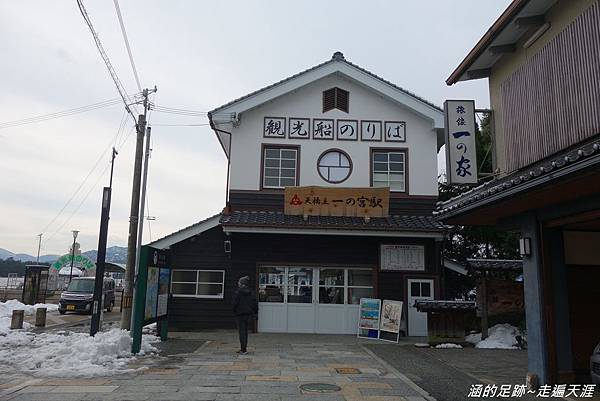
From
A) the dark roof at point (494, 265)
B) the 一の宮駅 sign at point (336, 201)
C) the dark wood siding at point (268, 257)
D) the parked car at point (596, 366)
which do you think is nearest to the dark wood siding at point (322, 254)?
the dark wood siding at point (268, 257)

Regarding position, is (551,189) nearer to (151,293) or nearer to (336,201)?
(151,293)

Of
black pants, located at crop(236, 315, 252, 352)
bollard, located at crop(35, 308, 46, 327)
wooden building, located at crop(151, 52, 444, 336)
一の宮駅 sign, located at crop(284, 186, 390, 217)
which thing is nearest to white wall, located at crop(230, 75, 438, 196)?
wooden building, located at crop(151, 52, 444, 336)

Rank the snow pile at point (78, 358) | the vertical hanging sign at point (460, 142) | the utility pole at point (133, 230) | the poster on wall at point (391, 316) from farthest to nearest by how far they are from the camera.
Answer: the poster on wall at point (391, 316), the utility pole at point (133, 230), the vertical hanging sign at point (460, 142), the snow pile at point (78, 358)

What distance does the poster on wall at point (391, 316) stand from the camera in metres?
14.0

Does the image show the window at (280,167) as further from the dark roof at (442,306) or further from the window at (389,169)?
the dark roof at (442,306)

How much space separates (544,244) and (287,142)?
1017cm

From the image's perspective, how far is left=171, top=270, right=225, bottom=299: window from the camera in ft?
52.1

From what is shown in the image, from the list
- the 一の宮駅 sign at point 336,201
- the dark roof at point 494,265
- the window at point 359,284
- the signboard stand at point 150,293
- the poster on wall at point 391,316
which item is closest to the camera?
the signboard stand at point 150,293

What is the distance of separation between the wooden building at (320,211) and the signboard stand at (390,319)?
54.7 inches

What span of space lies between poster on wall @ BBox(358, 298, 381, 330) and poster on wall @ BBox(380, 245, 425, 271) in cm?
152

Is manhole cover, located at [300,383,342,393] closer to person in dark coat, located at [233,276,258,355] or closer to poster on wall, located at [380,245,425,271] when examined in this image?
person in dark coat, located at [233,276,258,355]

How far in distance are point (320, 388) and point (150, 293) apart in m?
5.53

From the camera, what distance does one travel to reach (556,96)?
7.73 metres

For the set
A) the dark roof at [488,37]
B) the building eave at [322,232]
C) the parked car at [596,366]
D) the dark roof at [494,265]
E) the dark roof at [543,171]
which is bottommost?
the parked car at [596,366]
